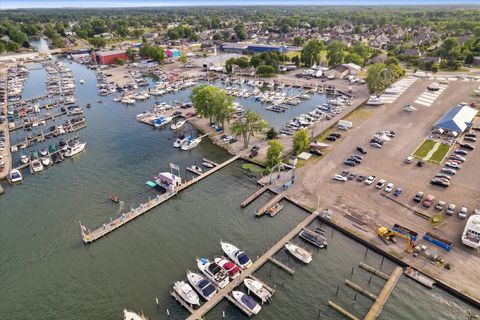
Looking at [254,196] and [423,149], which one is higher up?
[423,149]

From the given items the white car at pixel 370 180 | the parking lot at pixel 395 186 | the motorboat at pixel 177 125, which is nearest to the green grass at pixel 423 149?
the parking lot at pixel 395 186

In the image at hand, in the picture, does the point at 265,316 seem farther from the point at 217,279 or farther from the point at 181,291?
the point at 181,291

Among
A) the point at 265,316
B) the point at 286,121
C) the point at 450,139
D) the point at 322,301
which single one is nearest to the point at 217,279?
the point at 265,316

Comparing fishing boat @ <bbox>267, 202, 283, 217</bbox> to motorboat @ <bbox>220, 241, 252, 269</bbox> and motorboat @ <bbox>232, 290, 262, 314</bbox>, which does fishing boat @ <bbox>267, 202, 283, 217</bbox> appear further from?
motorboat @ <bbox>232, 290, 262, 314</bbox>

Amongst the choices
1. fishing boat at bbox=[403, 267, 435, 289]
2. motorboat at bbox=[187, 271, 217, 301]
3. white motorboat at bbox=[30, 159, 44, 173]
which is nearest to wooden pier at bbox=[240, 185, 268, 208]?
motorboat at bbox=[187, 271, 217, 301]

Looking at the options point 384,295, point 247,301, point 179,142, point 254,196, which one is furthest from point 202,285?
point 179,142

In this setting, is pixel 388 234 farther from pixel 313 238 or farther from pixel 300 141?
pixel 300 141
